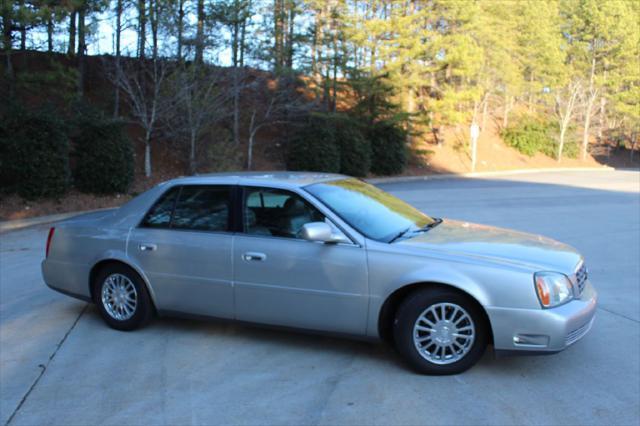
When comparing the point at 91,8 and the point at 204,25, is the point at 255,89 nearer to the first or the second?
the point at 204,25

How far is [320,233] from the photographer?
4379 mm

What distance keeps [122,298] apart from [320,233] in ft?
7.14

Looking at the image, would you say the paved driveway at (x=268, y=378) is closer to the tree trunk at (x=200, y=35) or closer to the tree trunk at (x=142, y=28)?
the tree trunk at (x=142, y=28)

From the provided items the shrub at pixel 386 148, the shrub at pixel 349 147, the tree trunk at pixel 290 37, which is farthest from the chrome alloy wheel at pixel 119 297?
the shrub at pixel 386 148

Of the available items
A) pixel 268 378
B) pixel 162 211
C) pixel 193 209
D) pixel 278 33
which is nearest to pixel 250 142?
pixel 278 33

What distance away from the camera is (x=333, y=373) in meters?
4.34

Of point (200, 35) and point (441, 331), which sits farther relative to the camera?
point (200, 35)

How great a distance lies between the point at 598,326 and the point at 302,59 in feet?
76.7

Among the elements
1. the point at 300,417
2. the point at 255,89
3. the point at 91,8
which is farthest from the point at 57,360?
the point at 255,89

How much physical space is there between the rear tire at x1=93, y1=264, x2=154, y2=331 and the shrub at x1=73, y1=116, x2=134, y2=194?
39.1 feet

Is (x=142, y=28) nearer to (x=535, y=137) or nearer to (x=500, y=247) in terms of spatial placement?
(x=500, y=247)

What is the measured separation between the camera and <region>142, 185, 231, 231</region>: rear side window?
16.5 ft

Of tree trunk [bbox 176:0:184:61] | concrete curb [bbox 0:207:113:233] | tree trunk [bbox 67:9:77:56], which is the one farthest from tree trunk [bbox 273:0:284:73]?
concrete curb [bbox 0:207:113:233]

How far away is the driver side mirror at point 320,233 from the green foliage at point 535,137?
43.7 m
